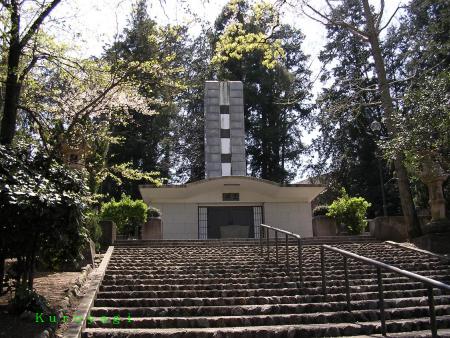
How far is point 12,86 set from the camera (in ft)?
29.2

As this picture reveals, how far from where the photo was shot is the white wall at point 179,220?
21.2 metres

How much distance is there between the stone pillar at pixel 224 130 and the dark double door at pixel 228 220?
141 inches

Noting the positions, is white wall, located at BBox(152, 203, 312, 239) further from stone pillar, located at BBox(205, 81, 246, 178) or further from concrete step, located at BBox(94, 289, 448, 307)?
concrete step, located at BBox(94, 289, 448, 307)

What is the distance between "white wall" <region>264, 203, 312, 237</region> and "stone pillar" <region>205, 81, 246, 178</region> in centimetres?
388

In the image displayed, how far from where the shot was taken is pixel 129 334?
632 cm

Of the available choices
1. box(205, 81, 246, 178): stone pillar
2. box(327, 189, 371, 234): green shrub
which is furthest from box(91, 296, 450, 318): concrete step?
box(205, 81, 246, 178): stone pillar

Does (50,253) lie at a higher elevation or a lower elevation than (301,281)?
higher

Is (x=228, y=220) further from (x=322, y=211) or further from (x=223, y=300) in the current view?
(x=223, y=300)

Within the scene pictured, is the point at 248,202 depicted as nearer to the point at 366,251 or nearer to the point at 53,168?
the point at 366,251

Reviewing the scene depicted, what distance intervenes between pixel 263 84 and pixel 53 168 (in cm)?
3258

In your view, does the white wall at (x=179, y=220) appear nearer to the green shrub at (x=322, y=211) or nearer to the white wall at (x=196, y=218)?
the white wall at (x=196, y=218)

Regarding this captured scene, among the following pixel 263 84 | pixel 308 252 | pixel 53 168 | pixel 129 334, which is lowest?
pixel 129 334

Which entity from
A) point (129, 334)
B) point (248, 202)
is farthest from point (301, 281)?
point (248, 202)

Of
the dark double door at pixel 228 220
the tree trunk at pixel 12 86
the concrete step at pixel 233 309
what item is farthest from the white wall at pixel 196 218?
the concrete step at pixel 233 309
